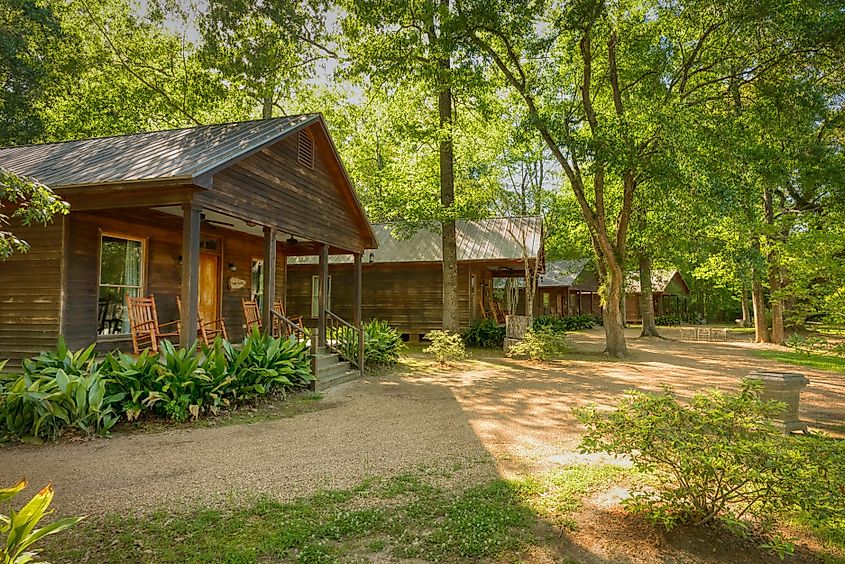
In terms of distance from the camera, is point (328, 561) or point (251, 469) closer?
point (328, 561)

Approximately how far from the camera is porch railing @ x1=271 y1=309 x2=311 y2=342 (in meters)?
9.67

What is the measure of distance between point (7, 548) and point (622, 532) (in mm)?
3467

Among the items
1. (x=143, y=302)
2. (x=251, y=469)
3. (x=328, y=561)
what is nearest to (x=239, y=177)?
(x=143, y=302)

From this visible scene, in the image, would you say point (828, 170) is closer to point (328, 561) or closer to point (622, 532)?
point (622, 532)

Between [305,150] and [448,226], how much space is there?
20.3 feet

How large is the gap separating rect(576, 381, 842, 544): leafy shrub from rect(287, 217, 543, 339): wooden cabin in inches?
568

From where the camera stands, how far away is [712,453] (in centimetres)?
315

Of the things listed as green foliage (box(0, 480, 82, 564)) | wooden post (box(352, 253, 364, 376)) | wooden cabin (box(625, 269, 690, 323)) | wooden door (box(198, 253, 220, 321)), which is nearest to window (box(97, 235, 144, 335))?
wooden door (box(198, 253, 220, 321))

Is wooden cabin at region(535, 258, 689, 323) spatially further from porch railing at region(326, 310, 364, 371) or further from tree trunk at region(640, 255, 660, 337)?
porch railing at region(326, 310, 364, 371)

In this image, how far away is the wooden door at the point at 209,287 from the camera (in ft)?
37.2

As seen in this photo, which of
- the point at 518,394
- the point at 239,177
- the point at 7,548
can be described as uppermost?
the point at 239,177

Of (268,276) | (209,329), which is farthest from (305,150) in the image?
(209,329)

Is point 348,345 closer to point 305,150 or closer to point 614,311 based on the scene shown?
point 305,150

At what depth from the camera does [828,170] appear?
13609 mm
